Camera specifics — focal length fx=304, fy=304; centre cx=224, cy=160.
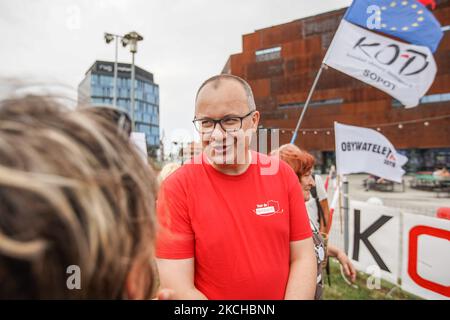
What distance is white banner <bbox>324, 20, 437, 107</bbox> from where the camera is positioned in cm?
407

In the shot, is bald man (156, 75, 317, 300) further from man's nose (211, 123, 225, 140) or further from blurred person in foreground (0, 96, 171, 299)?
blurred person in foreground (0, 96, 171, 299)

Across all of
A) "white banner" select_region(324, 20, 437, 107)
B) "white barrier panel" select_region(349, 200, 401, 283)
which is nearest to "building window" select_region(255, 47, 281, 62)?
"white banner" select_region(324, 20, 437, 107)

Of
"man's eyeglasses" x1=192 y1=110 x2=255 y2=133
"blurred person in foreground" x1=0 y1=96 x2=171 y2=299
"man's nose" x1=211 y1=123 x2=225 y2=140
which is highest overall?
"man's eyeglasses" x1=192 y1=110 x2=255 y2=133

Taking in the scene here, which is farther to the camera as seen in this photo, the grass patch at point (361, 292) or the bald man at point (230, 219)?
the grass patch at point (361, 292)

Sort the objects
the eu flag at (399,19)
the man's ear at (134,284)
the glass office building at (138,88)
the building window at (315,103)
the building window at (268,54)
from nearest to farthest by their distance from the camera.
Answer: the man's ear at (134,284), the eu flag at (399,19), the building window at (315,103), the building window at (268,54), the glass office building at (138,88)

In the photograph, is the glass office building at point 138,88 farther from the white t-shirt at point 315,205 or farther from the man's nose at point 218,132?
the man's nose at point 218,132

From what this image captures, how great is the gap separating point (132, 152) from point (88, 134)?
90mm

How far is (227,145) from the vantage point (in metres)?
1.39

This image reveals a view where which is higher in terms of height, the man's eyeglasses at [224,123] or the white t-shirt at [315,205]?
the man's eyeglasses at [224,123]

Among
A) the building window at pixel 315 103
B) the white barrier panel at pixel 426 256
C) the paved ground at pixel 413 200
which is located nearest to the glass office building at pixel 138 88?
the building window at pixel 315 103

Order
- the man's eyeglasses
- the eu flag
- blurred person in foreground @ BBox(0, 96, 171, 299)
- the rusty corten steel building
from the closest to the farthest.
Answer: blurred person in foreground @ BBox(0, 96, 171, 299) < the man's eyeglasses < the eu flag < the rusty corten steel building

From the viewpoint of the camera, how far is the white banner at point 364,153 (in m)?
4.35

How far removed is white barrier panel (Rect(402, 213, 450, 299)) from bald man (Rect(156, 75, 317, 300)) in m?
2.28

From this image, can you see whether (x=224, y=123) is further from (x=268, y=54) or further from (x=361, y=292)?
(x=268, y=54)
